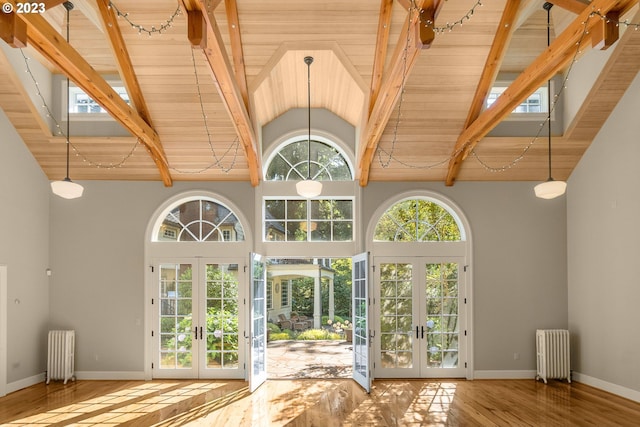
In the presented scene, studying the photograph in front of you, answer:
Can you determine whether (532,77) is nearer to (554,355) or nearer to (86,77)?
(554,355)

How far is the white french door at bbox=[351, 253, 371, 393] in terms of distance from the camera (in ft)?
25.0

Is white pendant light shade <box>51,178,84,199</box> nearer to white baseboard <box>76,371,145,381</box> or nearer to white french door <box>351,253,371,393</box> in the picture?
white baseboard <box>76,371,145,381</box>

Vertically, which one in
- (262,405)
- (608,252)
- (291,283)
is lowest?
(262,405)

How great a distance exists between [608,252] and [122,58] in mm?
7338

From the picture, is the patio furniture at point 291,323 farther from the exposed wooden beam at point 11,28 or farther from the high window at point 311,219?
the exposed wooden beam at point 11,28

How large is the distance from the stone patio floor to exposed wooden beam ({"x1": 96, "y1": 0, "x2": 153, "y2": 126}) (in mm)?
4814

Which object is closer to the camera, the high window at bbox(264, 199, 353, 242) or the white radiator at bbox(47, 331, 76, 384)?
the white radiator at bbox(47, 331, 76, 384)

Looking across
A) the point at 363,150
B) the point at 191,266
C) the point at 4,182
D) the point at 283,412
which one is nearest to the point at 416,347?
the point at 283,412

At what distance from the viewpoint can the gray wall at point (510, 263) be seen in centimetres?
838

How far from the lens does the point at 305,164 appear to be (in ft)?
29.2

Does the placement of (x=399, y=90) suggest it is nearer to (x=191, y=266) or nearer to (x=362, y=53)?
(x=362, y=53)

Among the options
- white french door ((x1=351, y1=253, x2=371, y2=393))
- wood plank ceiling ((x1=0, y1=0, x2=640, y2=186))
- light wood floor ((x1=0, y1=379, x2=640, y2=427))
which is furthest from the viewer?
white french door ((x1=351, y1=253, x2=371, y2=393))

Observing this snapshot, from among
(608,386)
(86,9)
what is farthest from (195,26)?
(608,386)

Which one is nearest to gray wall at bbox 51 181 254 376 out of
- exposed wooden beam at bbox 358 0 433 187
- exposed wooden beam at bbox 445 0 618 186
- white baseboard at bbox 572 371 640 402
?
exposed wooden beam at bbox 358 0 433 187
